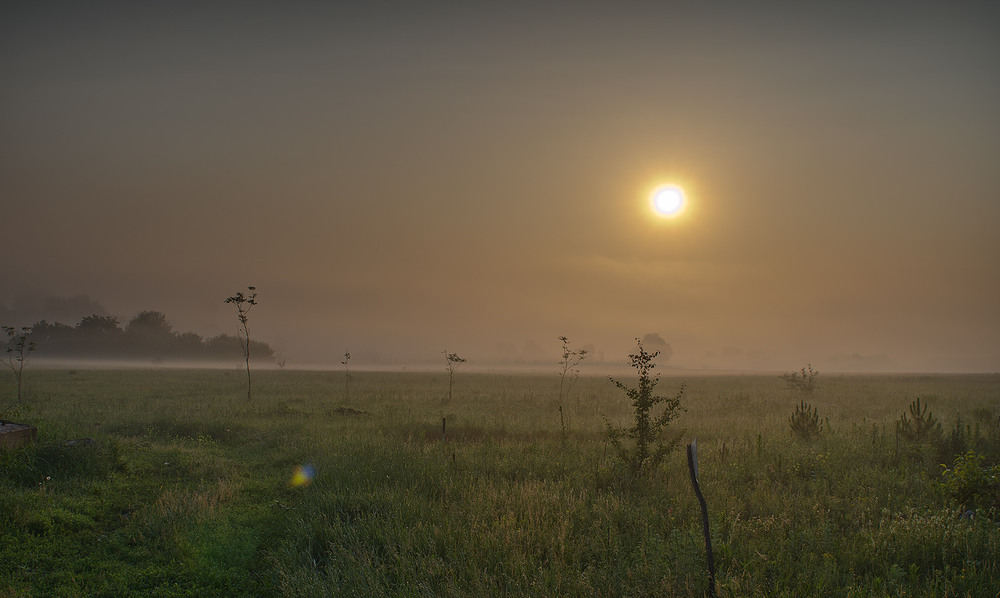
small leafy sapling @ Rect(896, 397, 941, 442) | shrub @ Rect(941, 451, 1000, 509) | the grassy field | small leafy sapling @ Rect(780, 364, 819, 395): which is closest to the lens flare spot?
the grassy field

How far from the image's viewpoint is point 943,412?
70.2ft

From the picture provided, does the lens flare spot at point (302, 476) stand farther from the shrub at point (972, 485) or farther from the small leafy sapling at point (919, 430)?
the small leafy sapling at point (919, 430)

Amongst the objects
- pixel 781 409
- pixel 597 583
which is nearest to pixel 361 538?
pixel 597 583

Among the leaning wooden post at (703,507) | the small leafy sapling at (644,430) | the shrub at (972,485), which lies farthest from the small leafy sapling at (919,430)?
the leaning wooden post at (703,507)

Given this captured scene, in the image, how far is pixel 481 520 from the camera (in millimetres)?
7379

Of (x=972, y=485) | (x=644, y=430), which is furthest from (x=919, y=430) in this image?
(x=644, y=430)

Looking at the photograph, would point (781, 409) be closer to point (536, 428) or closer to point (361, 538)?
point (536, 428)

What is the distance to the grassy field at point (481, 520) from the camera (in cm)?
585

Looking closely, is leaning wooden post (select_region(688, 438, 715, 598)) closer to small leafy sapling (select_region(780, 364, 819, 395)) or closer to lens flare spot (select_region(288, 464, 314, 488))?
lens flare spot (select_region(288, 464, 314, 488))

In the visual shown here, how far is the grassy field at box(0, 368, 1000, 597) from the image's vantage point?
19.2ft

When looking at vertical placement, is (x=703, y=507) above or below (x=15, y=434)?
above

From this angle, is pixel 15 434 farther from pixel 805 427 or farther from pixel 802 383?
pixel 802 383

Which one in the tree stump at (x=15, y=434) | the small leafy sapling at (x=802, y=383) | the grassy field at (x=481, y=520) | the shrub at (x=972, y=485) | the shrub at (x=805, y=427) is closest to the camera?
the grassy field at (x=481, y=520)

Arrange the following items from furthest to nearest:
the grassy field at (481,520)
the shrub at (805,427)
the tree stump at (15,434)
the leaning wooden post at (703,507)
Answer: the shrub at (805,427) → the tree stump at (15,434) → the grassy field at (481,520) → the leaning wooden post at (703,507)
